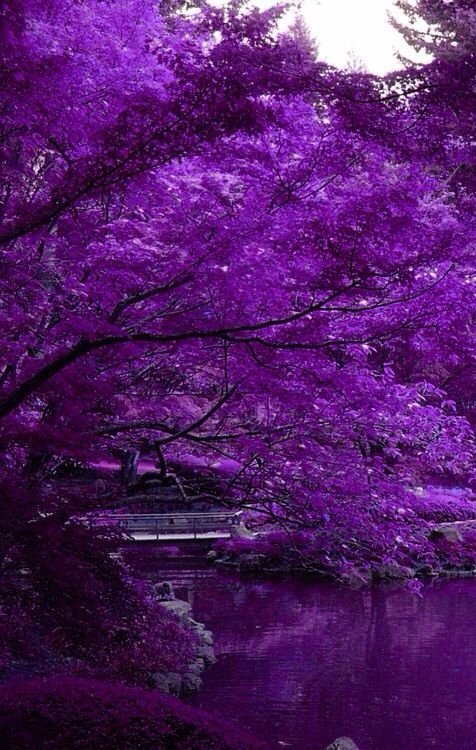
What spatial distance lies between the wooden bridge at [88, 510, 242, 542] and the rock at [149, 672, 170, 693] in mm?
10171

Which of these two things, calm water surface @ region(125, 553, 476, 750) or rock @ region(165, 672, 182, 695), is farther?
rock @ region(165, 672, 182, 695)

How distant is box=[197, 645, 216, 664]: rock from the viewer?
1125 cm

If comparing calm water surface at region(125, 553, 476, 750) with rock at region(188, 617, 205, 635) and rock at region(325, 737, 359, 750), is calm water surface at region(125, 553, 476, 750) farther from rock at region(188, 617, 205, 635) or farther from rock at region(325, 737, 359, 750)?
rock at region(325, 737, 359, 750)

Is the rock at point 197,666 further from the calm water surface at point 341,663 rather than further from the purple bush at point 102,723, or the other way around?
the purple bush at point 102,723

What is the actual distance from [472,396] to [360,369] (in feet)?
42.1

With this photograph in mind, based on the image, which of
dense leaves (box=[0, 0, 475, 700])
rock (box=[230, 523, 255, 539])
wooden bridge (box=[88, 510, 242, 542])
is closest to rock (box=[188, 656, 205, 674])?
dense leaves (box=[0, 0, 475, 700])

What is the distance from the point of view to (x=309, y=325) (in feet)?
18.9

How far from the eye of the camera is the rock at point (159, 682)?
962 cm

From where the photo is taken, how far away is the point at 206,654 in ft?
37.2

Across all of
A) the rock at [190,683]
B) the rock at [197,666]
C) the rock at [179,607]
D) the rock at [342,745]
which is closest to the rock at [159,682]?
the rock at [190,683]

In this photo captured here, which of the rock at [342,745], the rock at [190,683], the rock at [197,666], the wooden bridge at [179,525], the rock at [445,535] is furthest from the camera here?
the wooden bridge at [179,525]

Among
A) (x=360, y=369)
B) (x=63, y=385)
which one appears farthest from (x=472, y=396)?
(x=63, y=385)

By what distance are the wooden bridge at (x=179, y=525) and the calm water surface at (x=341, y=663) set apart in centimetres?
345

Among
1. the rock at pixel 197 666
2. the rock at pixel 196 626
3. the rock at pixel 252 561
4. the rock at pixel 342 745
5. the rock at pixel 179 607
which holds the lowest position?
the rock at pixel 342 745
